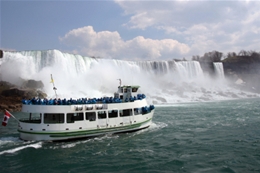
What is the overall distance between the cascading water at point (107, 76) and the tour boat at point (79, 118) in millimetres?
25893

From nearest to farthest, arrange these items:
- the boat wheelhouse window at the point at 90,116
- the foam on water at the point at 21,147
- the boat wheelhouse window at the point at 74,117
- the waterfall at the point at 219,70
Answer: the foam on water at the point at 21,147
the boat wheelhouse window at the point at 74,117
the boat wheelhouse window at the point at 90,116
the waterfall at the point at 219,70

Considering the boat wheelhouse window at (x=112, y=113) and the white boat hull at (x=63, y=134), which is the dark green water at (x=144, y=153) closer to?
the white boat hull at (x=63, y=134)

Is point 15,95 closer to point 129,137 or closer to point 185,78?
point 129,137

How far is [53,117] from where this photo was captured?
16094 millimetres

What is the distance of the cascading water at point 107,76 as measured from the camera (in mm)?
43406

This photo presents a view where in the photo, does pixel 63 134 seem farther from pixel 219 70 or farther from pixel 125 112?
pixel 219 70

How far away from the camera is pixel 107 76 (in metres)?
52.0

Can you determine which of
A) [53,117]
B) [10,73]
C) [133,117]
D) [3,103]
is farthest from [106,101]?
[10,73]

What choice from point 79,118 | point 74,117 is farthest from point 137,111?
point 74,117

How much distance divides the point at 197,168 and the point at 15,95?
35722mm

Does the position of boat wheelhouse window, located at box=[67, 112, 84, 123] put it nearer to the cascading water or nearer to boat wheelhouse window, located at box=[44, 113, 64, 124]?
boat wheelhouse window, located at box=[44, 113, 64, 124]

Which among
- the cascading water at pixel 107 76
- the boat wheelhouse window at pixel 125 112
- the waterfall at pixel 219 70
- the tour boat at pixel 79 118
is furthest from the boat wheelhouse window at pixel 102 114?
the waterfall at pixel 219 70

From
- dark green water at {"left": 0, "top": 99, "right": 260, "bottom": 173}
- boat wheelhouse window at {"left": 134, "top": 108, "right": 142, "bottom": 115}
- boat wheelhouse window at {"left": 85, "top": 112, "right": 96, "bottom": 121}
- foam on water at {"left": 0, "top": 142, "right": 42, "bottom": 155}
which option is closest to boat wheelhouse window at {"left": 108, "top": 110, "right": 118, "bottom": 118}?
boat wheelhouse window at {"left": 85, "top": 112, "right": 96, "bottom": 121}

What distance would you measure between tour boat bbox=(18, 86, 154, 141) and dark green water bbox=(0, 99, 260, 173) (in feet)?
2.06
